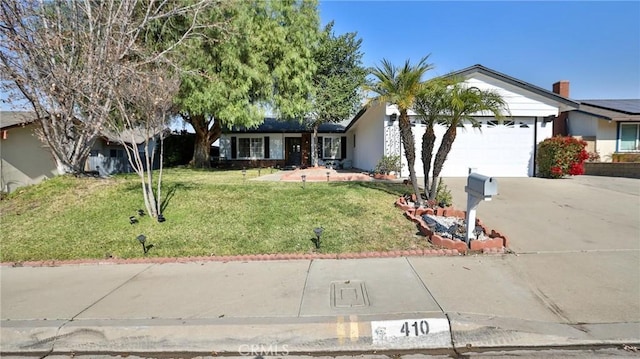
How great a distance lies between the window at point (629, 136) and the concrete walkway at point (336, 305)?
15.6 m

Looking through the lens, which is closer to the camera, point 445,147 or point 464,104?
point 464,104

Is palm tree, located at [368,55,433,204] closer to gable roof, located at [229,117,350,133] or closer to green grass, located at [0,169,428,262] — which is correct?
green grass, located at [0,169,428,262]

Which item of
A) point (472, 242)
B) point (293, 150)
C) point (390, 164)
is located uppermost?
point (293, 150)

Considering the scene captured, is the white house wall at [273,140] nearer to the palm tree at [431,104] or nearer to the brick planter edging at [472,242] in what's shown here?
the palm tree at [431,104]

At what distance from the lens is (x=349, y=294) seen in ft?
13.4

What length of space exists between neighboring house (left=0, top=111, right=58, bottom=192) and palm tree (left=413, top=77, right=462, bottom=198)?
45.9 feet

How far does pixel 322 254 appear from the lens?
566cm

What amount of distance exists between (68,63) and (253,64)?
24.8 ft

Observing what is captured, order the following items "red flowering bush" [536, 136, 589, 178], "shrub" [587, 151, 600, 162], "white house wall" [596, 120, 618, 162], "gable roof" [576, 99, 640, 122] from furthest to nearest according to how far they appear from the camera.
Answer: "white house wall" [596, 120, 618, 162] → "shrub" [587, 151, 600, 162] → "gable roof" [576, 99, 640, 122] → "red flowering bush" [536, 136, 589, 178]

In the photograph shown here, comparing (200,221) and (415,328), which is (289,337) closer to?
(415,328)

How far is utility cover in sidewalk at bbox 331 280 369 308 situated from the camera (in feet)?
12.6

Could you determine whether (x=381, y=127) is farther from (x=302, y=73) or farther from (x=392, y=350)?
(x=392, y=350)

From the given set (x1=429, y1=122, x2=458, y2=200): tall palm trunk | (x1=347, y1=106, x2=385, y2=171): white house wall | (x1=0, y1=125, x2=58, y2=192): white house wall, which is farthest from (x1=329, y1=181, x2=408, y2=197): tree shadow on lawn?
(x1=0, y1=125, x2=58, y2=192): white house wall

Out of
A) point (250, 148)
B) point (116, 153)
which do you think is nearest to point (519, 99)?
point (250, 148)
